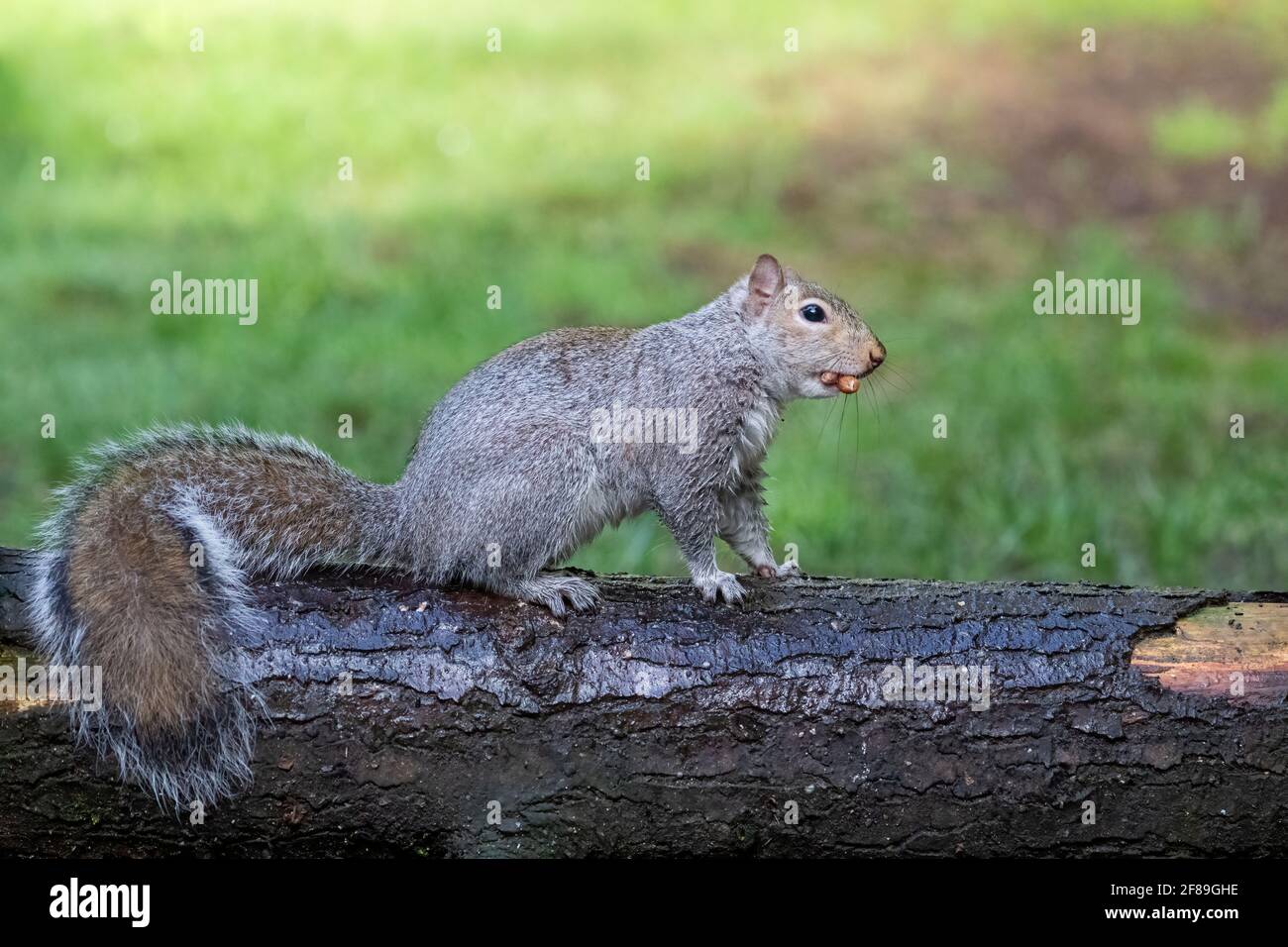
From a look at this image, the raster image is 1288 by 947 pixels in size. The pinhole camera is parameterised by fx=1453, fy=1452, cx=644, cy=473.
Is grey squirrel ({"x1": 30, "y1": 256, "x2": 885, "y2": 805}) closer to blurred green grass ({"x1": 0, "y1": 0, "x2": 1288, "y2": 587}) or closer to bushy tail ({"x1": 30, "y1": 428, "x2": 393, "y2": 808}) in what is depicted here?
bushy tail ({"x1": 30, "y1": 428, "x2": 393, "y2": 808})

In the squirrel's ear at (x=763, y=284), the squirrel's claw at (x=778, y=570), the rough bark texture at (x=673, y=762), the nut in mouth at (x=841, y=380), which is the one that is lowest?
the rough bark texture at (x=673, y=762)

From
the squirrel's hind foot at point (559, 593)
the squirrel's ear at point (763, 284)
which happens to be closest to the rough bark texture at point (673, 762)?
the squirrel's hind foot at point (559, 593)

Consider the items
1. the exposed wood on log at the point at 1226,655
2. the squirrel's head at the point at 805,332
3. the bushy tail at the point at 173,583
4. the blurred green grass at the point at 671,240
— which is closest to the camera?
the bushy tail at the point at 173,583

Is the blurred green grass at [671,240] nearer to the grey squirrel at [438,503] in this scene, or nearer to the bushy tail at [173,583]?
the grey squirrel at [438,503]

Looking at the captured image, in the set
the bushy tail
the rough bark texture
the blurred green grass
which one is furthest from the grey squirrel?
the blurred green grass

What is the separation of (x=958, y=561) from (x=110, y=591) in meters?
2.82

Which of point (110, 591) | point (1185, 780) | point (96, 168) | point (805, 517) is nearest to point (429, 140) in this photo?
point (96, 168)

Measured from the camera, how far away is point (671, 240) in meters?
7.68

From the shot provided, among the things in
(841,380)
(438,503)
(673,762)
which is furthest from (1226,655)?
(438,503)

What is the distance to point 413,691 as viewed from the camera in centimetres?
296

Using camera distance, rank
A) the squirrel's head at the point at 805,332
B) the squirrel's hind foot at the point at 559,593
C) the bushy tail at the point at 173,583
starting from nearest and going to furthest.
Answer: the bushy tail at the point at 173,583 < the squirrel's hind foot at the point at 559,593 < the squirrel's head at the point at 805,332

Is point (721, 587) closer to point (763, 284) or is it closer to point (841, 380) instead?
point (841, 380)

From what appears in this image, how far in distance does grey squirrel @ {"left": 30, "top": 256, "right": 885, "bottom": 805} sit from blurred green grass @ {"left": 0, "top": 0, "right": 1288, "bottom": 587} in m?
0.88

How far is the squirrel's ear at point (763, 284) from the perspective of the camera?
350cm
